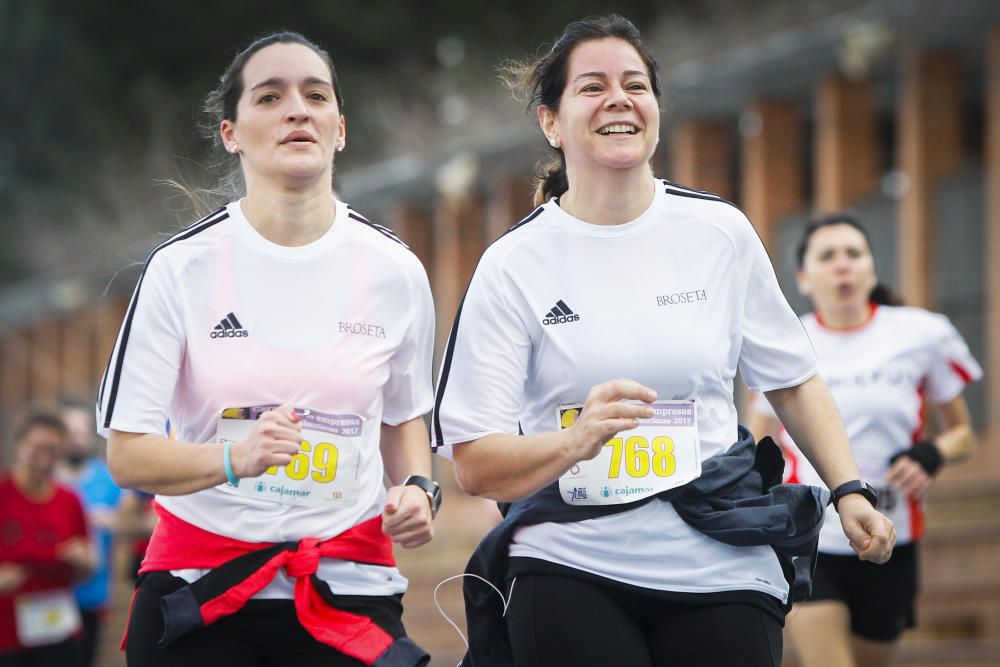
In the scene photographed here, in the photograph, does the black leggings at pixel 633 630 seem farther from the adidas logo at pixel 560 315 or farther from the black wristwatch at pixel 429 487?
the adidas logo at pixel 560 315

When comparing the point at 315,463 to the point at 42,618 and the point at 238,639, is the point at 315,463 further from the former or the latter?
the point at 42,618

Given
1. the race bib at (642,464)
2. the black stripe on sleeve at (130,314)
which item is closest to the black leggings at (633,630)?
the race bib at (642,464)

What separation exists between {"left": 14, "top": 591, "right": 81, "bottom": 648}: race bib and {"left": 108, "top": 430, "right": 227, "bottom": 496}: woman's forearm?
199 inches

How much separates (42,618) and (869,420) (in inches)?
179

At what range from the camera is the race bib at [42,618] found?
8609 millimetres

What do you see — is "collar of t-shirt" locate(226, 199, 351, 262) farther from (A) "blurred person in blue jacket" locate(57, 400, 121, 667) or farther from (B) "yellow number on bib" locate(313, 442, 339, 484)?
(A) "blurred person in blue jacket" locate(57, 400, 121, 667)

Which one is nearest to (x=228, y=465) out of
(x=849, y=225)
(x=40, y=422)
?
(x=849, y=225)

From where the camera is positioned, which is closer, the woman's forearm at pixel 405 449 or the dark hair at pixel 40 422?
the woman's forearm at pixel 405 449

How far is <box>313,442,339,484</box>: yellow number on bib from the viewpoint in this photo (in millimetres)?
3963

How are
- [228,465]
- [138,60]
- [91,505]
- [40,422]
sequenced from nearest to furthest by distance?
[228,465] → [40,422] → [91,505] → [138,60]

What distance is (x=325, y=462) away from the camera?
3.97 metres

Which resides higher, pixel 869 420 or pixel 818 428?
pixel 869 420

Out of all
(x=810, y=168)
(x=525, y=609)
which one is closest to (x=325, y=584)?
(x=525, y=609)

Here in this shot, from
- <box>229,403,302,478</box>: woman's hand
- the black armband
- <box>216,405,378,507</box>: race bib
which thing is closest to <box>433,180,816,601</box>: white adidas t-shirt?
<box>216,405,378,507</box>: race bib
